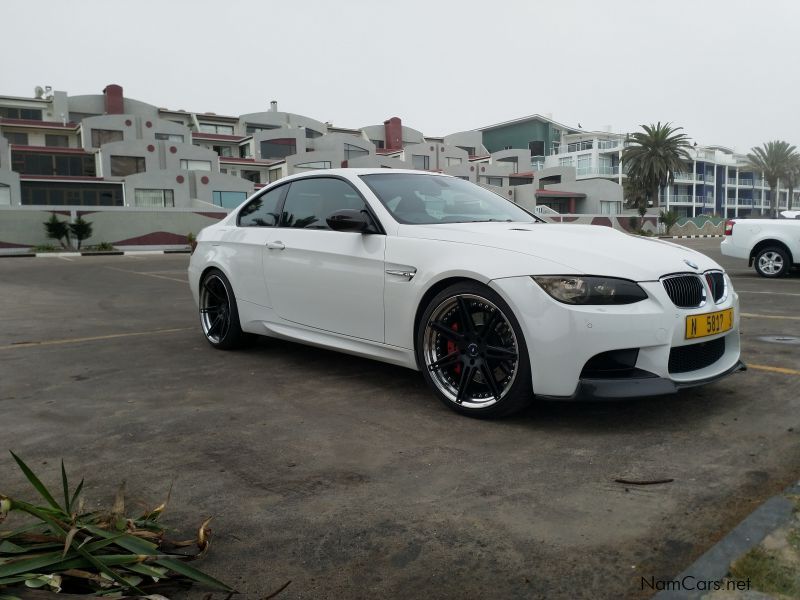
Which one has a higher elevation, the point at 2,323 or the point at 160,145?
the point at 160,145

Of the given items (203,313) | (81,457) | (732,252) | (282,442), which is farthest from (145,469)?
(732,252)

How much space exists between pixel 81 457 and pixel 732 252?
1234 cm

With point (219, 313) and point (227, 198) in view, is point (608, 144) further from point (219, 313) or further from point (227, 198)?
point (219, 313)

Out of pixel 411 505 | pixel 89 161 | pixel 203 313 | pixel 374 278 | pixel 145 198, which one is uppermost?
pixel 89 161

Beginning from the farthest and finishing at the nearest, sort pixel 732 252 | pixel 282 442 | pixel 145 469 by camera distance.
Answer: pixel 732 252, pixel 282 442, pixel 145 469

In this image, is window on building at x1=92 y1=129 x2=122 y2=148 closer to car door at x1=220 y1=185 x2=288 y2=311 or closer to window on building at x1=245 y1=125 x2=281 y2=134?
Answer: window on building at x1=245 y1=125 x2=281 y2=134

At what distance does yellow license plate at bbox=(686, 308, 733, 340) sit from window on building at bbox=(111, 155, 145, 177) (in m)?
45.0

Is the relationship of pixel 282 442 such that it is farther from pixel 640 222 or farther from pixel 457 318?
pixel 640 222

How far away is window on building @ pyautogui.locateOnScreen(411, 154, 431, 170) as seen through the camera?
5637 centimetres

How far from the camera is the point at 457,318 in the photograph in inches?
150

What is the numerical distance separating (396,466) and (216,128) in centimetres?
6003

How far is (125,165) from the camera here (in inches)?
1713

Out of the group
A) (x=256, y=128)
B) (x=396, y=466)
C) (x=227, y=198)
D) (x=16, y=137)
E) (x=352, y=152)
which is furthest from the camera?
(x=256, y=128)

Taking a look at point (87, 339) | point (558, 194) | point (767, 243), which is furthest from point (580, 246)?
point (558, 194)
